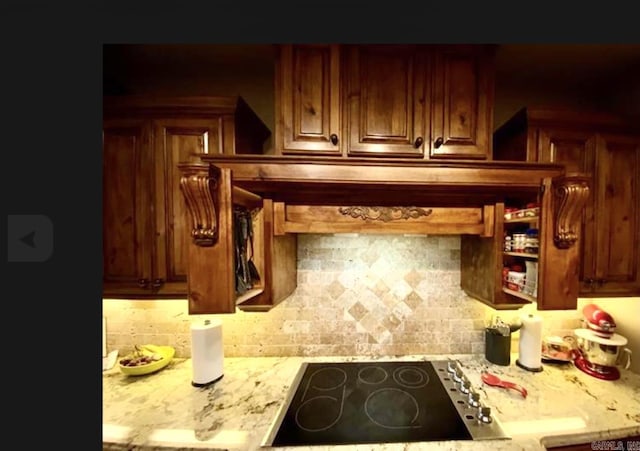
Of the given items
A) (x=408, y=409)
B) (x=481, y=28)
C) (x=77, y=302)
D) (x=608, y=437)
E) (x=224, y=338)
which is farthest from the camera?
(x=224, y=338)

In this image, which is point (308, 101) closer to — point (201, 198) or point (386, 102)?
point (386, 102)

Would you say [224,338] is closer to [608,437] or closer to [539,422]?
[539,422]

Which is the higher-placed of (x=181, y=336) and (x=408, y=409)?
(x=181, y=336)

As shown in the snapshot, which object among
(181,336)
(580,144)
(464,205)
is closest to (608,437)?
(464,205)

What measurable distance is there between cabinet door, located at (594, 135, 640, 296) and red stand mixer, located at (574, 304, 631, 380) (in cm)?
18

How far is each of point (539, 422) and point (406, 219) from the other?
87 centimetres

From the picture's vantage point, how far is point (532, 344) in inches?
45.0

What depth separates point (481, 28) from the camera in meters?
0.46

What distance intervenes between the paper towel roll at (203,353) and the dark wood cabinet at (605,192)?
1.64 metres

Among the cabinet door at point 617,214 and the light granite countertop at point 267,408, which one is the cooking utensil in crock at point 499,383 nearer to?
the light granite countertop at point 267,408

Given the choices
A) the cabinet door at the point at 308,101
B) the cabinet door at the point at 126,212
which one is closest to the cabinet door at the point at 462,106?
the cabinet door at the point at 308,101

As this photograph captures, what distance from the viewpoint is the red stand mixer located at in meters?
1.09

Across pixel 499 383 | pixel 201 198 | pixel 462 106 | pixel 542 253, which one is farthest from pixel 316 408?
pixel 462 106

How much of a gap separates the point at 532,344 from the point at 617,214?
715 mm
